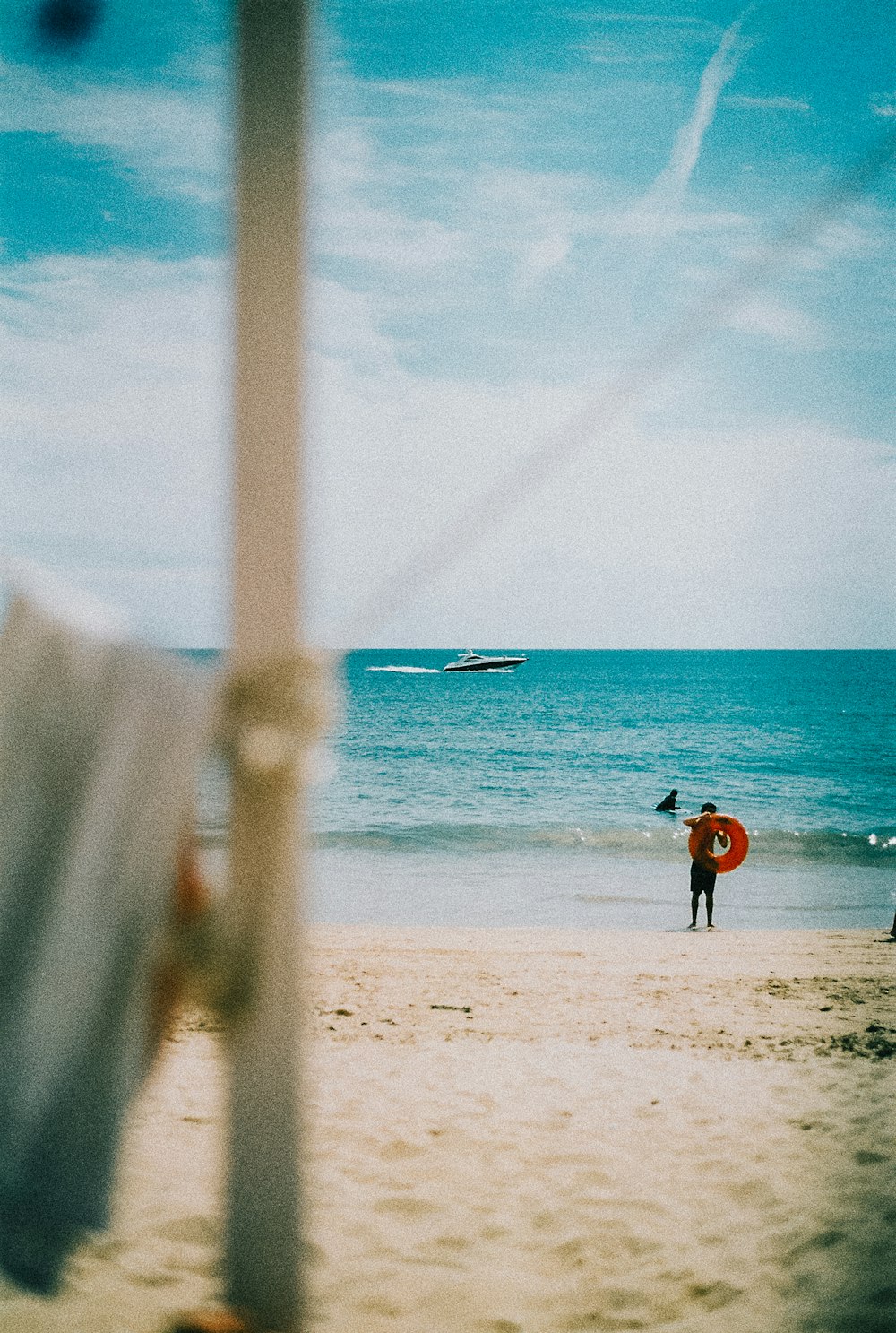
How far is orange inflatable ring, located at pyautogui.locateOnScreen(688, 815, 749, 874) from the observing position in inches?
349

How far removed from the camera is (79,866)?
1.29 m

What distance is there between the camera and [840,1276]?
2.02 meters

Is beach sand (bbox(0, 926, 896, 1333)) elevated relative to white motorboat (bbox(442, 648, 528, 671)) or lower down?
lower down

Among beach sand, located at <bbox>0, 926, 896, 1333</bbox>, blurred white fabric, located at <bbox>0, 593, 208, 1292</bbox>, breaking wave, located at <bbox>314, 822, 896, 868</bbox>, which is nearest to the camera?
blurred white fabric, located at <bbox>0, 593, 208, 1292</bbox>

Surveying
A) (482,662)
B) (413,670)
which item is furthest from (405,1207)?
(413,670)

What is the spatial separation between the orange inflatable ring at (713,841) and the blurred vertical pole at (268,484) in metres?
8.16

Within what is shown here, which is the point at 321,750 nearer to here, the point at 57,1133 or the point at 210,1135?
the point at 57,1133

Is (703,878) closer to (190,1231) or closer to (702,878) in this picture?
(702,878)

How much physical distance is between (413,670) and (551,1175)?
75.8m

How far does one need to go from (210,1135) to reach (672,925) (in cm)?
818

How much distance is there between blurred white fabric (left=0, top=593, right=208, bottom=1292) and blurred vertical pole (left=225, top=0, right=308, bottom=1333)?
0.51ft

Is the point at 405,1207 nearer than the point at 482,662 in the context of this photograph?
Yes

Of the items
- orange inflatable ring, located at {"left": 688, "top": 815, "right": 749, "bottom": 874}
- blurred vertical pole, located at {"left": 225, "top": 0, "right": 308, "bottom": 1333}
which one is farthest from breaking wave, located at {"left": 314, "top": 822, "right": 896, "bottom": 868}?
blurred vertical pole, located at {"left": 225, "top": 0, "right": 308, "bottom": 1333}

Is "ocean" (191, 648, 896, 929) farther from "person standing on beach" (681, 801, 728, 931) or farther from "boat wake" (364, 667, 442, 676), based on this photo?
"boat wake" (364, 667, 442, 676)
